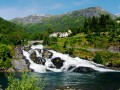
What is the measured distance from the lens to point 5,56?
521ft

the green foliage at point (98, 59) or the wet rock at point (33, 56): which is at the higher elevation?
the wet rock at point (33, 56)

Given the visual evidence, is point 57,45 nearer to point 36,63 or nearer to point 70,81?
point 36,63

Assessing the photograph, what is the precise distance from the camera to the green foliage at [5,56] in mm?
151500

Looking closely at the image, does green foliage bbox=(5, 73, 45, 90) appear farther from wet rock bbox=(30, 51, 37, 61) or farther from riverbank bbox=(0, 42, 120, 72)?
wet rock bbox=(30, 51, 37, 61)

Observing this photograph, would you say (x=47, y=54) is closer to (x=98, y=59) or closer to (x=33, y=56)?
(x=33, y=56)

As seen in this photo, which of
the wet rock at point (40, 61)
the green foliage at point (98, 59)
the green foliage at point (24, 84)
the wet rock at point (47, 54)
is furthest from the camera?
the wet rock at point (47, 54)

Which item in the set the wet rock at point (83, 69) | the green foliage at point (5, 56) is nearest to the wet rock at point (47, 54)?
the green foliage at point (5, 56)

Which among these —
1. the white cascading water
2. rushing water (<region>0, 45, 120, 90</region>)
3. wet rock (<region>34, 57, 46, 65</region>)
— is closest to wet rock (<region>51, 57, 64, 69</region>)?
rushing water (<region>0, 45, 120, 90</region>)

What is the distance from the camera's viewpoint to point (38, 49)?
178000mm

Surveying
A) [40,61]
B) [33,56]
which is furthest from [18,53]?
[40,61]

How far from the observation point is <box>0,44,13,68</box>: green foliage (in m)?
152

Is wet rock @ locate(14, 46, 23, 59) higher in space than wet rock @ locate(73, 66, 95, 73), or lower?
higher

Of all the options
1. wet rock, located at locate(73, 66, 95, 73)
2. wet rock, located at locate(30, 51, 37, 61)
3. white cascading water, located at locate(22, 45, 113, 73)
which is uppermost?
wet rock, located at locate(30, 51, 37, 61)

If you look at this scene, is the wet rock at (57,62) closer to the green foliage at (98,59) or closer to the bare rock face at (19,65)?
the bare rock face at (19,65)
